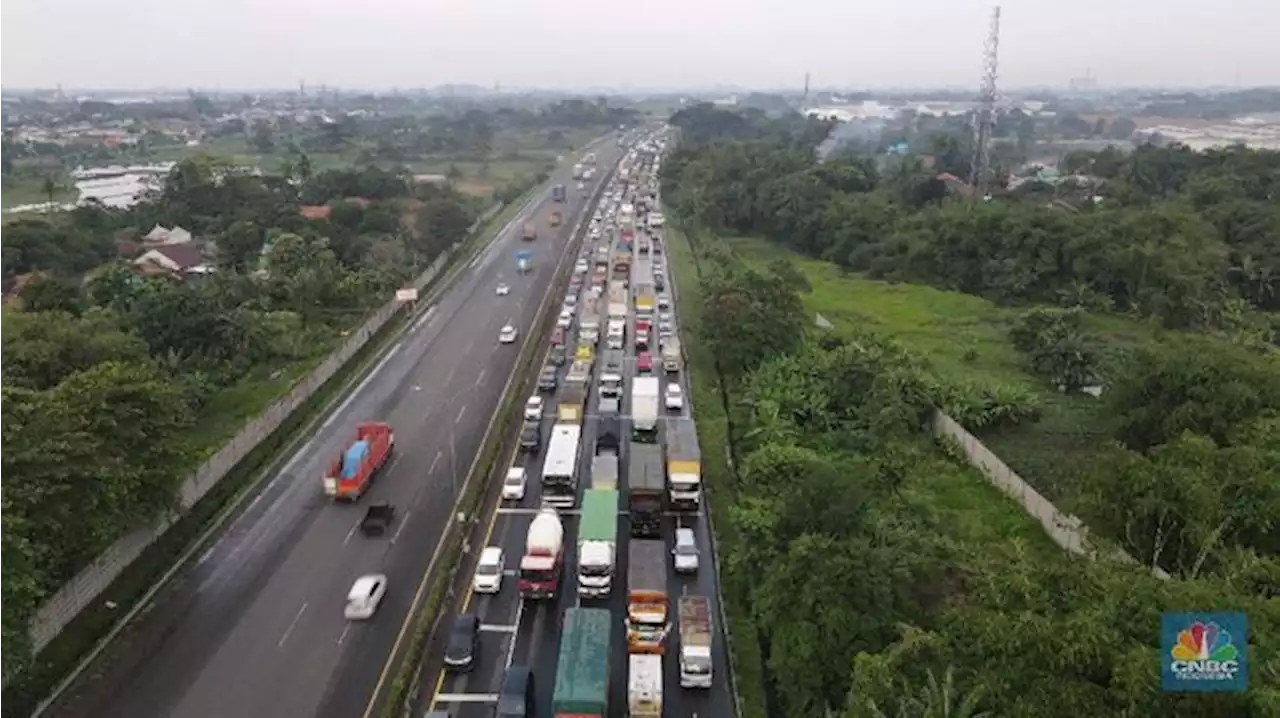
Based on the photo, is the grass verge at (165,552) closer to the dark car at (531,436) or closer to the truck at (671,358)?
the dark car at (531,436)

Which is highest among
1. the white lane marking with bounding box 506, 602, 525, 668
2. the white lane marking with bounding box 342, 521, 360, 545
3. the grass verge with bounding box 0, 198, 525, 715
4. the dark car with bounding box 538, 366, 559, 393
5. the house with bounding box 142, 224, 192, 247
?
the house with bounding box 142, 224, 192, 247

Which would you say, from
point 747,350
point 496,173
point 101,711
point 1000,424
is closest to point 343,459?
point 101,711

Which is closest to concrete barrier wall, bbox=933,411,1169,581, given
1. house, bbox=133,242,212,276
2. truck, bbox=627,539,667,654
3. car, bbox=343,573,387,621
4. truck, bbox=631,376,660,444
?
truck, bbox=627,539,667,654

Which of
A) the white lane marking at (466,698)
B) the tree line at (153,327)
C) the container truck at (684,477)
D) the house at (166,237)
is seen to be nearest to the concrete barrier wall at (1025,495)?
the container truck at (684,477)

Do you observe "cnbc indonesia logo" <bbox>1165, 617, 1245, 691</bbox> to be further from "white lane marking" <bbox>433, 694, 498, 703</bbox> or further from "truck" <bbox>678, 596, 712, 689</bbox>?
"white lane marking" <bbox>433, 694, 498, 703</bbox>

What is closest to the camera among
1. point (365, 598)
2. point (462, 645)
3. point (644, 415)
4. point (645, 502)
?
point (462, 645)

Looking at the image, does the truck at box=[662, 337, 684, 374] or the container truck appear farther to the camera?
the truck at box=[662, 337, 684, 374]

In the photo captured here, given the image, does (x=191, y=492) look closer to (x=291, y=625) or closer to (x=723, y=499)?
(x=291, y=625)

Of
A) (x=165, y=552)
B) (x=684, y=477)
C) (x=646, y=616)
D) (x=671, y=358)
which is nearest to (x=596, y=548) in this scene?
(x=646, y=616)
